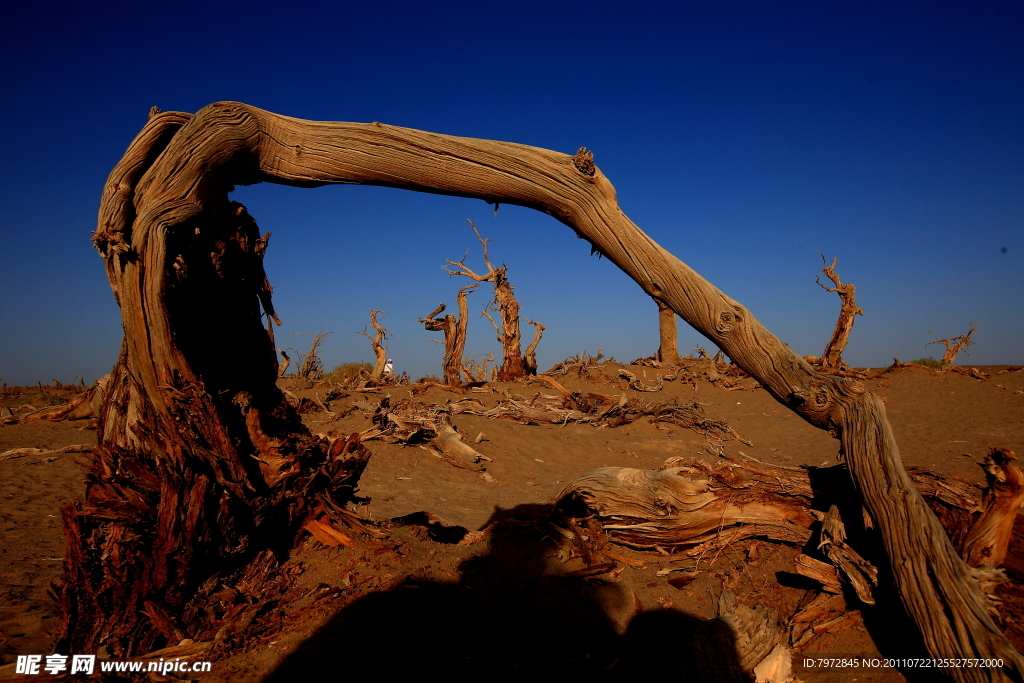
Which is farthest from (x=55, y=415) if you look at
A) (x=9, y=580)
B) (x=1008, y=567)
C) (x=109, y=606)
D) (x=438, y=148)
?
(x=1008, y=567)

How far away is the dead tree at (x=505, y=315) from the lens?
14.1 meters

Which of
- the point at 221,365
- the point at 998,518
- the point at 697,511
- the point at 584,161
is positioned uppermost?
the point at 584,161

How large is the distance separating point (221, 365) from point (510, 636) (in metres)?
2.09

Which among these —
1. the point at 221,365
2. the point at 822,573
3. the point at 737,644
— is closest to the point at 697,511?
the point at 822,573

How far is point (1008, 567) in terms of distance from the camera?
2502mm

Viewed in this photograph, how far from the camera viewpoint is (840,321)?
46.3ft

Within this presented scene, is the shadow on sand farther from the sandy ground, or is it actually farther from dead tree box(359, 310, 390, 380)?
dead tree box(359, 310, 390, 380)

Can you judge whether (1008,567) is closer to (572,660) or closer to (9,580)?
(572,660)

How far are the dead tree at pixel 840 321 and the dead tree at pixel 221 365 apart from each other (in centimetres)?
1339

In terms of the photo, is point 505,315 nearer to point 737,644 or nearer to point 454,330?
point 454,330

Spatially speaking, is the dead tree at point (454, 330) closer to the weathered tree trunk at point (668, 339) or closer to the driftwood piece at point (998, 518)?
the weathered tree trunk at point (668, 339)

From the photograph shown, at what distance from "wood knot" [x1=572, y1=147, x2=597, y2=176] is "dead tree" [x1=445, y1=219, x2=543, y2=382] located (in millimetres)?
11810

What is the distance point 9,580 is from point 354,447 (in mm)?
2562

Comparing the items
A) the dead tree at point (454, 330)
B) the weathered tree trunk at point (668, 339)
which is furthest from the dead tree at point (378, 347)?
the weathered tree trunk at point (668, 339)
